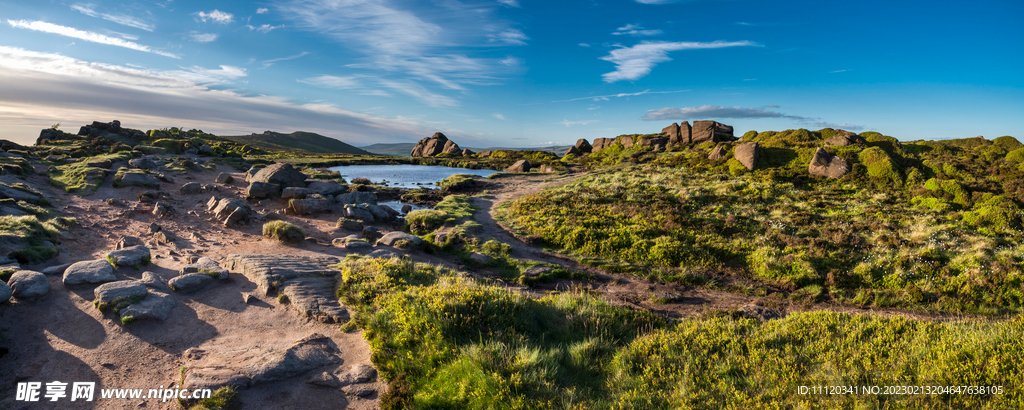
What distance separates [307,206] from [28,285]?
14.6m

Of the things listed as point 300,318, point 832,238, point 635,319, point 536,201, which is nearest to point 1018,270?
point 832,238

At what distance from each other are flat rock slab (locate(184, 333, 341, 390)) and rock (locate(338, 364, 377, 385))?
67 centimetres

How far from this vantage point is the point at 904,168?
30281mm

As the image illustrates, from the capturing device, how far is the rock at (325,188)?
28.1 m

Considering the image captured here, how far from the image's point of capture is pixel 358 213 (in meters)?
23.3

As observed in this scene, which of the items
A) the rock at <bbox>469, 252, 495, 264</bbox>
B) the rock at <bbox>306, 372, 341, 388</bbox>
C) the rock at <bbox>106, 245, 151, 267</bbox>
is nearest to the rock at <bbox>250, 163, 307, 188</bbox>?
the rock at <bbox>106, 245, 151, 267</bbox>

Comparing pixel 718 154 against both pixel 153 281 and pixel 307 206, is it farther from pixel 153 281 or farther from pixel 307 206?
pixel 153 281

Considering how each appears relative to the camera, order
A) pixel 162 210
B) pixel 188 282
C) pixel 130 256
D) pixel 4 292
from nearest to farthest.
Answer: pixel 4 292 → pixel 188 282 → pixel 130 256 → pixel 162 210

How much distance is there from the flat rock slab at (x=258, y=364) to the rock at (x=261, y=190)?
2247 centimetres

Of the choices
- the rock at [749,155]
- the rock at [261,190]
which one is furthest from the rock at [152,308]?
the rock at [749,155]

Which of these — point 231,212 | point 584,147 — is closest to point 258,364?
point 231,212

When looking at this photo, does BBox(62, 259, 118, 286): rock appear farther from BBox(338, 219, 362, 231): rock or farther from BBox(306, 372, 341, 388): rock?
BBox(338, 219, 362, 231): rock

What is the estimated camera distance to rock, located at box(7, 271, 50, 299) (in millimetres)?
9258

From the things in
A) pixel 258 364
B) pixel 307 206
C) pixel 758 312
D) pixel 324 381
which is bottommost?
pixel 324 381
